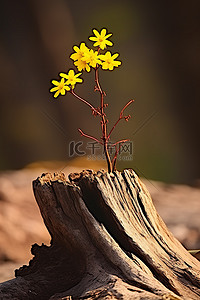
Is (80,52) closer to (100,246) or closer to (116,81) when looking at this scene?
(100,246)

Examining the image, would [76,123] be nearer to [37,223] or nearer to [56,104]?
[56,104]

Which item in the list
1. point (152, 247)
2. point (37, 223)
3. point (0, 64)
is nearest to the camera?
point (152, 247)

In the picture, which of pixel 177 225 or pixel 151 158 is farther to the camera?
pixel 151 158

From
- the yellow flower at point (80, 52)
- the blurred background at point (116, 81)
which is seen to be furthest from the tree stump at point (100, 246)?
the blurred background at point (116, 81)

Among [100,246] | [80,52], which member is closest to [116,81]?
[80,52]

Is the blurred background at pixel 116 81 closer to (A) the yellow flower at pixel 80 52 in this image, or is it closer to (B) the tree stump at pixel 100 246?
(A) the yellow flower at pixel 80 52

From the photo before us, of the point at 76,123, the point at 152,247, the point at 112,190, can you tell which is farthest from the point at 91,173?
the point at 76,123
